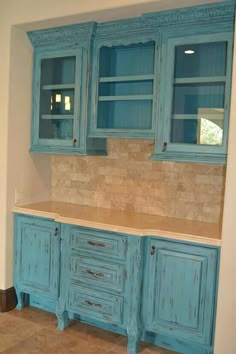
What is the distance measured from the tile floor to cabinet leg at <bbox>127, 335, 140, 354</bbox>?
0.06m

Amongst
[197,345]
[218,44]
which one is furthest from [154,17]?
[197,345]

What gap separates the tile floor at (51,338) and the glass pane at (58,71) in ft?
6.65

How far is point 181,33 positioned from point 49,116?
1.34m

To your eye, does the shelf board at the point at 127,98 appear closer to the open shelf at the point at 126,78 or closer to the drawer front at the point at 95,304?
the open shelf at the point at 126,78

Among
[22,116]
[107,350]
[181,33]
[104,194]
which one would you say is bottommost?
A: [107,350]

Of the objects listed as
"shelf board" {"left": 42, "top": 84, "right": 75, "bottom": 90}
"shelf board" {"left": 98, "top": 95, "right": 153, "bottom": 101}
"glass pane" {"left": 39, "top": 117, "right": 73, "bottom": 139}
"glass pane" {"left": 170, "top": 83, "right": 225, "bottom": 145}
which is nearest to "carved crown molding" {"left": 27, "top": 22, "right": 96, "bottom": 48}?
"shelf board" {"left": 42, "top": 84, "right": 75, "bottom": 90}

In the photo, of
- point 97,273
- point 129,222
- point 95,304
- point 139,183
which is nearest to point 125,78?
point 139,183

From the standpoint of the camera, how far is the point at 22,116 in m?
3.39

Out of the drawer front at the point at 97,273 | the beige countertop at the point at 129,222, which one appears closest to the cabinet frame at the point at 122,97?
the beige countertop at the point at 129,222

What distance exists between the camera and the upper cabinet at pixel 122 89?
3.02 meters

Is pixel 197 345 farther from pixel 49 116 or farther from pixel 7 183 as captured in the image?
pixel 49 116

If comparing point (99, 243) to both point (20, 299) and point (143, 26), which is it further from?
point (143, 26)

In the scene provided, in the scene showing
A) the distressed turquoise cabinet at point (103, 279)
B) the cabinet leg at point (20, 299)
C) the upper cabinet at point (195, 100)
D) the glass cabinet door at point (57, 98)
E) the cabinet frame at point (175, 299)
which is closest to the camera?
the cabinet frame at point (175, 299)

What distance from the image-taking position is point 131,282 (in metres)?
2.75
